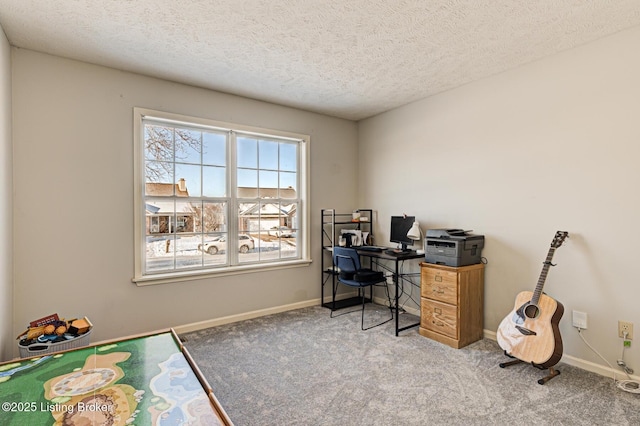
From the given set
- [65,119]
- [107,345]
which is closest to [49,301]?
[107,345]

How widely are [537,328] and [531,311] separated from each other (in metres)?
0.13

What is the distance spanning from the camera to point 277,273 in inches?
160

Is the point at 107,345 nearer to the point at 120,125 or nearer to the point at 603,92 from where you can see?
the point at 120,125

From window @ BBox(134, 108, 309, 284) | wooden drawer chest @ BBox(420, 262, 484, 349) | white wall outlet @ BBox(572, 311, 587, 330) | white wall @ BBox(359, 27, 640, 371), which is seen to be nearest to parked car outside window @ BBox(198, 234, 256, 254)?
window @ BBox(134, 108, 309, 284)

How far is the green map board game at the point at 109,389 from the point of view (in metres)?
1.25

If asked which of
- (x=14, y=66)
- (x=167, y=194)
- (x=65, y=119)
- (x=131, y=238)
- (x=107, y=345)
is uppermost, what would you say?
(x=14, y=66)

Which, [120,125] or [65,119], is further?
[120,125]

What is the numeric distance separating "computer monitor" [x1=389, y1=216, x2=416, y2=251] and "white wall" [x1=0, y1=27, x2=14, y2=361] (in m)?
3.55

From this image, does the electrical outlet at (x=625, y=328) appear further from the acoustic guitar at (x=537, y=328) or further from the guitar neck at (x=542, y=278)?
the guitar neck at (x=542, y=278)

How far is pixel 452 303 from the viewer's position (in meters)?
3.02

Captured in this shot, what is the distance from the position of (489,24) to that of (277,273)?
3.23m

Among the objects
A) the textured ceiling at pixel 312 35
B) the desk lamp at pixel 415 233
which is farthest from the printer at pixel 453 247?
the textured ceiling at pixel 312 35

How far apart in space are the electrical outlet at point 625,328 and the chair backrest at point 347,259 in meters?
2.16

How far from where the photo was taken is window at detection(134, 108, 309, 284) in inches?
129
